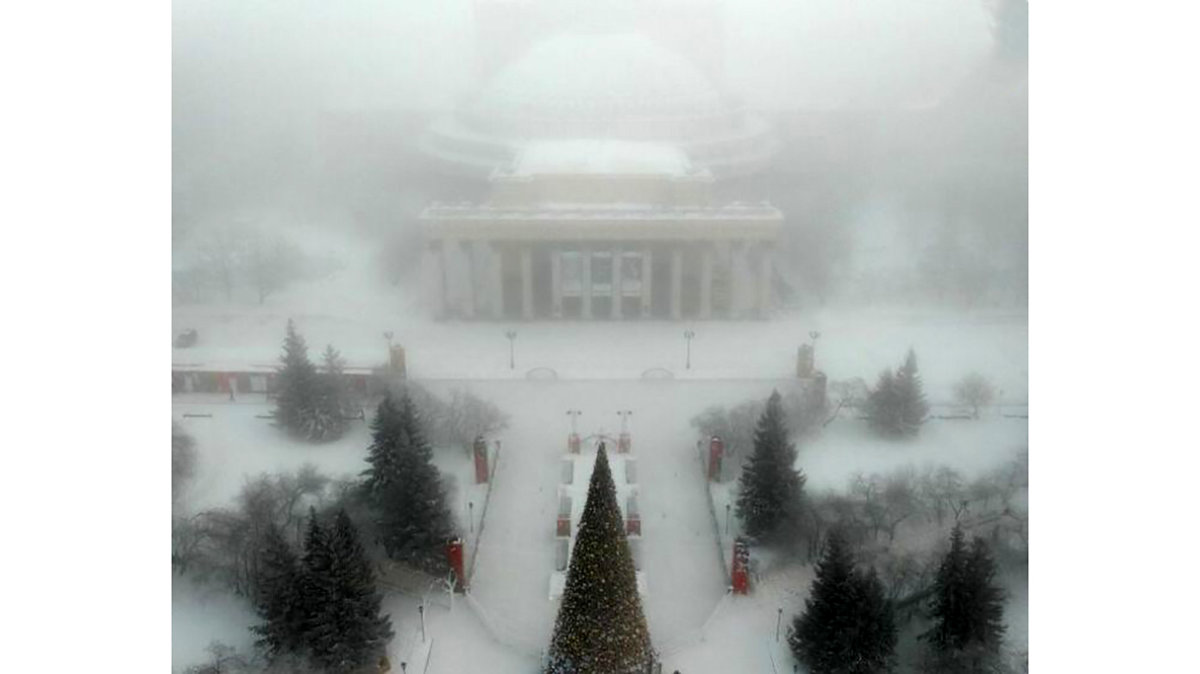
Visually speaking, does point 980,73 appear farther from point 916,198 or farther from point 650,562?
point 650,562

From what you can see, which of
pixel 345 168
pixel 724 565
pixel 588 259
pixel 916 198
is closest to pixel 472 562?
pixel 724 565

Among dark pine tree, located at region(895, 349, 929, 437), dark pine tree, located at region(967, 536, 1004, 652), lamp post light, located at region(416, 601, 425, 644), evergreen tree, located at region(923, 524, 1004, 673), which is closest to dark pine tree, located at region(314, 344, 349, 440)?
lamp post light, located at region(416, 601, 425, 644)

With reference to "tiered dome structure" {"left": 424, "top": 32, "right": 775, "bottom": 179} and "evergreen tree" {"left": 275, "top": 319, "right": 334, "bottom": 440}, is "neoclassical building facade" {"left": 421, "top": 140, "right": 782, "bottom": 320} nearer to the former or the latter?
"tiered dome structure" {"left": 424, "top": 32, "right": 775, "bottom": 179}

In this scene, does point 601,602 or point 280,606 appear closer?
point 601,602

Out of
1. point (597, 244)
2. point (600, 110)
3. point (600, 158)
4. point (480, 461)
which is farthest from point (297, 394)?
point (600, 110)

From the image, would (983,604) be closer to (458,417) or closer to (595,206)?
(458,417)

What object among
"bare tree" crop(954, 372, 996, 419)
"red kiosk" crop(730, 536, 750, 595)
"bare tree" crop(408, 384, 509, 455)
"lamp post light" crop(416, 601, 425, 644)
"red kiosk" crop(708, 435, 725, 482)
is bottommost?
"lamp post light" crop(416, 601, 425, 644)
